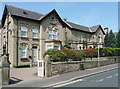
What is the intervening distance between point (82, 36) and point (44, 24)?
12203 millimetres

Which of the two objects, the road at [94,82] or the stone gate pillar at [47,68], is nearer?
the road at [94,82]

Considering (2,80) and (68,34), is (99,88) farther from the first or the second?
(68,34)

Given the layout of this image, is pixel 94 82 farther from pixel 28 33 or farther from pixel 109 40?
pixel 109 40

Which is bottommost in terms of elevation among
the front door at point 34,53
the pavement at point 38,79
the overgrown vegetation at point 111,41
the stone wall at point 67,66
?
the pavement at point 38,79

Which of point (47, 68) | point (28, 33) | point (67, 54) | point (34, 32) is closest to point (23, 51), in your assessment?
point (28, 33)

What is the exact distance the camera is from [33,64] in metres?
17.5

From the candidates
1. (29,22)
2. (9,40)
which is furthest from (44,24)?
(9,40)

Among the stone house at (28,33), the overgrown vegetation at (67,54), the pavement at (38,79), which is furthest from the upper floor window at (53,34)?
the pavement at (38,79)

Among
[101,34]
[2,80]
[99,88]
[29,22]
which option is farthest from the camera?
[101,34]

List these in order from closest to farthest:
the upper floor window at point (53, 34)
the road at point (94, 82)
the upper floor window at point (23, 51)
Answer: the road at point (94, 82)
the upper floor window at point (23, 51)
the upper floor window at point (53, 34)

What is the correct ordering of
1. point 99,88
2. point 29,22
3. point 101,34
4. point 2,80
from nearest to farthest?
point 99,88, point 2,80, point 29,22, point 101,34

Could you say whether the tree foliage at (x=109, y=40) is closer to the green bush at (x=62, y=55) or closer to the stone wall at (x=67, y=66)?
the stone wall at (x=67, y=66)

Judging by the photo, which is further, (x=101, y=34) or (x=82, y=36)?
(x=101, y=34)

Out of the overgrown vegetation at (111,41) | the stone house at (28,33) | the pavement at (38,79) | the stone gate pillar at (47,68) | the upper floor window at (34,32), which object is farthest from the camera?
the overgrown vegetation at (111,41)
